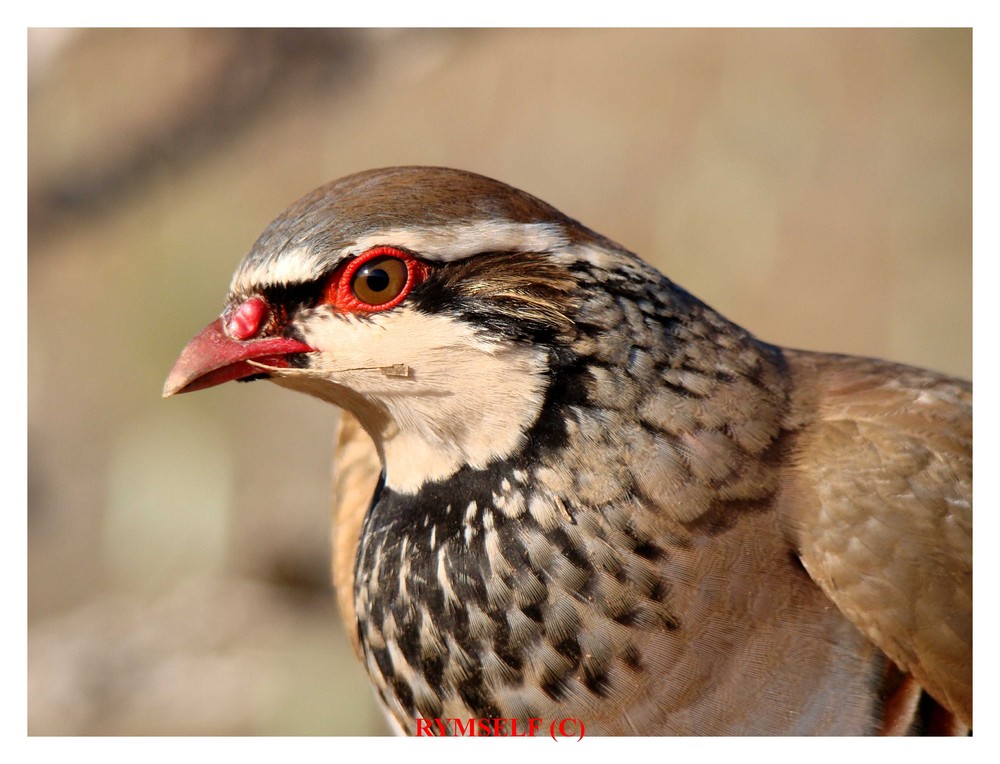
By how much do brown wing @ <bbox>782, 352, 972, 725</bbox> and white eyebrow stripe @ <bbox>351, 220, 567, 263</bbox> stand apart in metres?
0.68

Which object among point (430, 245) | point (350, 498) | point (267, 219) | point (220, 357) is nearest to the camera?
point (430, 245)

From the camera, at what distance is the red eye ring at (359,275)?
6.28 feet

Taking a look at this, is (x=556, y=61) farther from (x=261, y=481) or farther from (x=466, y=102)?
(x=261, y=481)

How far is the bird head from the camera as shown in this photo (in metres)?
1.93

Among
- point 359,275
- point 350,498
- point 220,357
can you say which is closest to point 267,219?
point 350,498

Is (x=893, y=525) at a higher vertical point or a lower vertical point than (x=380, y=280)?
lower

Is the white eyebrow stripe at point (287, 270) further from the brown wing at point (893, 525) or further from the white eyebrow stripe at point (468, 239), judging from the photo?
the brown wing at point (893, 525)

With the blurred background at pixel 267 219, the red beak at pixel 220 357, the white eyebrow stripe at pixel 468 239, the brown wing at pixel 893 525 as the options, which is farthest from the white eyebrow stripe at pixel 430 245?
the blurred background at pixel 267 219

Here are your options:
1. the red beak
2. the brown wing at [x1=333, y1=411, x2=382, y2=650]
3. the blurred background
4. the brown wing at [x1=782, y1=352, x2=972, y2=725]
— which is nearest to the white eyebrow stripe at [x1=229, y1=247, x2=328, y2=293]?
the red beak

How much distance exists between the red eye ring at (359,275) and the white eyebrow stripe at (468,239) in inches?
0.6

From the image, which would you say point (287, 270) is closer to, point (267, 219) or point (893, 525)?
point (893, 525)

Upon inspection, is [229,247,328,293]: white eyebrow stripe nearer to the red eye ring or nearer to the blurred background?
the red eye ring

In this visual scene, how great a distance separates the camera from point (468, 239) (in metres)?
1.93

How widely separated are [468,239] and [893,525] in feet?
3.31
